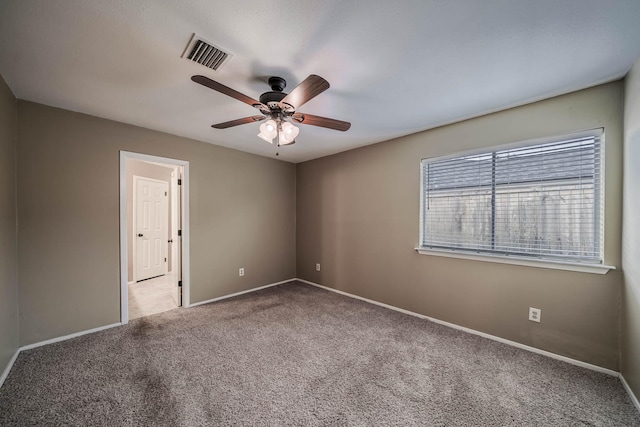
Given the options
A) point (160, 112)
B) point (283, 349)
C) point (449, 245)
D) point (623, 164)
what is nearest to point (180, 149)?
point (160, 112)

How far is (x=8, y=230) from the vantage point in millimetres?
2078

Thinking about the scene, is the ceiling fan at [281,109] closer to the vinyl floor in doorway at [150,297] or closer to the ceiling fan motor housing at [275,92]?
the ceiling fan motor housing at [275,92]

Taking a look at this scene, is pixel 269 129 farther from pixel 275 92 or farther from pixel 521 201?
pixel 521 201

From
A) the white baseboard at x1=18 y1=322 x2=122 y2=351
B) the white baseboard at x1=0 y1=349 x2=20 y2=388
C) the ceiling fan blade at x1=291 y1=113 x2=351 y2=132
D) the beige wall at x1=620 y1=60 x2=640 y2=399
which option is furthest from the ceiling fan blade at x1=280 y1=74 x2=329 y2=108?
the white baseboard at x1=18 y1=322 x2=122 y2=351

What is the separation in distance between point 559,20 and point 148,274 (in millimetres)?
6164

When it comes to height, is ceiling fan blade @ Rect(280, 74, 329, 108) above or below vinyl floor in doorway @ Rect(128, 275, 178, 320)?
above

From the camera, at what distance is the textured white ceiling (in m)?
1.27

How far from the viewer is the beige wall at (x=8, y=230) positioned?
1.93 m

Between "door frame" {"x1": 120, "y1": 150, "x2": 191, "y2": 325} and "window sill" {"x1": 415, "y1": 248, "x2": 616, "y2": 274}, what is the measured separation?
10.3 feet

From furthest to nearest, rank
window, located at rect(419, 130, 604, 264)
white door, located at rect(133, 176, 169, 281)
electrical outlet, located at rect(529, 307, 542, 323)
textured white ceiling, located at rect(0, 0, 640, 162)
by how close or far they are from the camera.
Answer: white door, located at rect(133, 176, 169, 281) < electrical outlet, located at rect(529, 307, 542, 323) < window, located at rect(419, 130, 604, 264) < textured white ceiling, located at rect(0, 0, 640, 162)

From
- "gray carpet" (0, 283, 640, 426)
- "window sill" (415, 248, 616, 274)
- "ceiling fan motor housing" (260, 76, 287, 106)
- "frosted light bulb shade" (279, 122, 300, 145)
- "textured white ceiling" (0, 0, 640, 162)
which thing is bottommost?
"gray carpet" (0, 283, 640, 426)

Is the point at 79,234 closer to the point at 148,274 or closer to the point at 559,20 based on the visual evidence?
the point at 148,274

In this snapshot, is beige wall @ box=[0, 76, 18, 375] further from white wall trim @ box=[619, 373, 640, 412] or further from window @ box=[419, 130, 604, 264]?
white wall trim @ box=[619, 373, 640, 412]

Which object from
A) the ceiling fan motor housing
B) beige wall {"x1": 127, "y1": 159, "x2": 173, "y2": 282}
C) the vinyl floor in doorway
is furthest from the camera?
beige wall {"x1": 127, "y1": 159, "x2": 173, "y2": 282}
